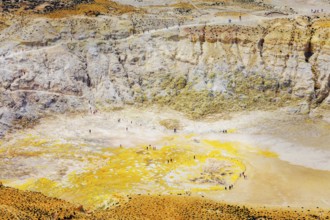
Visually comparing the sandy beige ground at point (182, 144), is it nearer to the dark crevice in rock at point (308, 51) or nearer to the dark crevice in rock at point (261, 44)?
the dark crevice in rock at point (308, 51)

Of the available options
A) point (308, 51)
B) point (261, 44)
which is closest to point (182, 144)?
point (261, 44)

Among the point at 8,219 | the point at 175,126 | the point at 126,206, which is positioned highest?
the point at 8,219

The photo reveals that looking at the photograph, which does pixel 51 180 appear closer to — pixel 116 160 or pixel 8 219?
pixel 116 160

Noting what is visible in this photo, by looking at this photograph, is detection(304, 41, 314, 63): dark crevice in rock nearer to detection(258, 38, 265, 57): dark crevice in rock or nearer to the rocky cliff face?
the rocky cliff face

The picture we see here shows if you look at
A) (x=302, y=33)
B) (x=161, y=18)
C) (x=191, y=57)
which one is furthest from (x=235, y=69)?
(x=161, y=18)

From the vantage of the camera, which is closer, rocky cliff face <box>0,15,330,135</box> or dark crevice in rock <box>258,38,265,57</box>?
rocky cliff face <box>0,15,330,135</box>

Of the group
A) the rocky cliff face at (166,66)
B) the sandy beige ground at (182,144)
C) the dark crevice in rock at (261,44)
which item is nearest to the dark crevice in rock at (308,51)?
the rocky cliff face at (166,66)

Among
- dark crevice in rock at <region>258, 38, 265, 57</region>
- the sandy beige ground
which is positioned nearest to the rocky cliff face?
dark crevice in rock at <region>258, 38, 265, 57</region>

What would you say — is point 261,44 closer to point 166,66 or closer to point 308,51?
point 308,51
